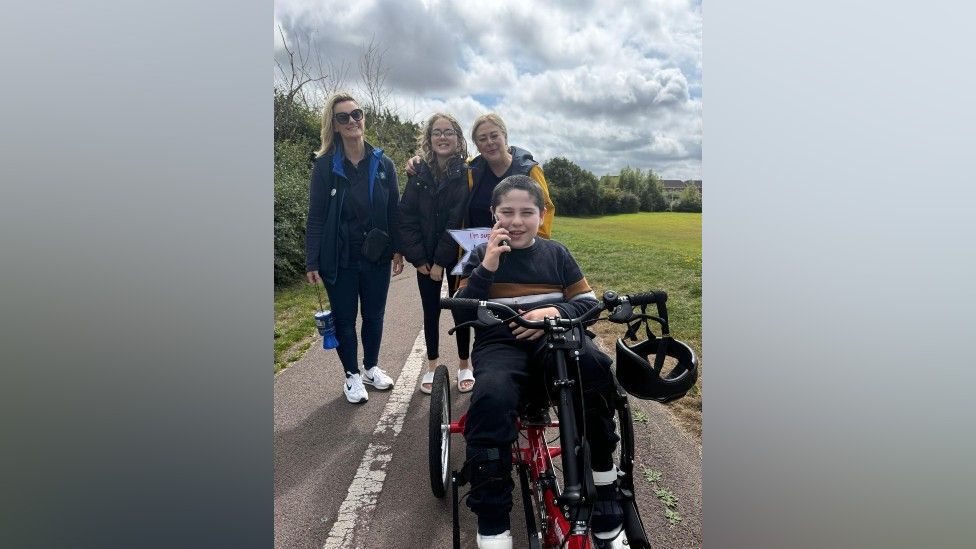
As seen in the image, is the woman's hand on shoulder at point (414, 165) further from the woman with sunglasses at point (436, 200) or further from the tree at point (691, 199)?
the tree at point (691, 199)

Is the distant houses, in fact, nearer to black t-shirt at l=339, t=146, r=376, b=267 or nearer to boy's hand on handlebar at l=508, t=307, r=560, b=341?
boy's hand on handlebar at l=508, t=307, r=560, b=341

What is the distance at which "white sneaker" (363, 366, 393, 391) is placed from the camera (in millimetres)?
3158

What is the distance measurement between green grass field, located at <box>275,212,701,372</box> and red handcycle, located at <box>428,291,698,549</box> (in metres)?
0.75

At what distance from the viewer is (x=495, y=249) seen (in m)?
2.05

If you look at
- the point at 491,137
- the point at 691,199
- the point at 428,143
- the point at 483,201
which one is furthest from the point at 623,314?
the point at 428,143

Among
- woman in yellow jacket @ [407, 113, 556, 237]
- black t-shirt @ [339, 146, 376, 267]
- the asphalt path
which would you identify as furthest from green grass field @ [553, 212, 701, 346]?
black t-shirt @ [339, 146, 376, 267]

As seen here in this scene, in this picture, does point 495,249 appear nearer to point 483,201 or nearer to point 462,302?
point 462,302

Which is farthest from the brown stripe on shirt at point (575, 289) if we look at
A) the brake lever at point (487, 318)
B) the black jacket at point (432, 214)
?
the black jacket at point (432, 214)

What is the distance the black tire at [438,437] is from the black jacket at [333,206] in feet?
2.88

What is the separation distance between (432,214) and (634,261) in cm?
130

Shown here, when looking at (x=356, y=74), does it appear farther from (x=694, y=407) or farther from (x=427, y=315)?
(x=694, y=407)

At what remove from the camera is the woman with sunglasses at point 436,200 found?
→ 2.68 metres

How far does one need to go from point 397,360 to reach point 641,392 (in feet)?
6.93

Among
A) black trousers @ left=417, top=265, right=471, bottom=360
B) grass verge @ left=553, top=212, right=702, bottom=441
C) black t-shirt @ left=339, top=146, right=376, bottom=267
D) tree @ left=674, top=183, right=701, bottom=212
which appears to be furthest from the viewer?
black trousers @ left=417, top=265, right=471, bottom=360
